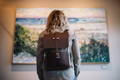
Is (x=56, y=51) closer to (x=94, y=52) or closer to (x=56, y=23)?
(x=56, y=23)

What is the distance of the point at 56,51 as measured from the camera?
4.02ft

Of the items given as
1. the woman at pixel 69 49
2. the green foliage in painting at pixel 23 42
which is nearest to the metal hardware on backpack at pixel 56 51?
the woman at pixel 69 49

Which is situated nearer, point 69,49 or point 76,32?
point 69,49

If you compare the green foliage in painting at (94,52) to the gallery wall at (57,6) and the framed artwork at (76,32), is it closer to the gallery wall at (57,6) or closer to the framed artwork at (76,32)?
the framed artwork at (76,32)

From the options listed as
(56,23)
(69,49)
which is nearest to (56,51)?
(69,49)

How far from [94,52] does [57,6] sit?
1.19 meters

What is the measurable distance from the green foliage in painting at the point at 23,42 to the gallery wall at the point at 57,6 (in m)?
0.12

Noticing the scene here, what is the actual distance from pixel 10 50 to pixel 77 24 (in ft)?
4.60

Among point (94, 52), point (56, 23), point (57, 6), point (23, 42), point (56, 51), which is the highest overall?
point (57, 6)

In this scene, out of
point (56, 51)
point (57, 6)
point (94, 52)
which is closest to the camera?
point (56, 51)

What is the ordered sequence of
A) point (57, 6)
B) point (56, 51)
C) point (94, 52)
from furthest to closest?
point (57, 6), point (94, 52), point (56, 51)

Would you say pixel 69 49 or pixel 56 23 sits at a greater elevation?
pixel 56 23

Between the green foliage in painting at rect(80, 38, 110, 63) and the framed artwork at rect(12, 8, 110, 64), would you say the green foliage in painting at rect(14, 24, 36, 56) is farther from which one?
the green foliage in painting at rect(80, 38, 110, 63)

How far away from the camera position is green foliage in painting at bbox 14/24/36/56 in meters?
2.42
